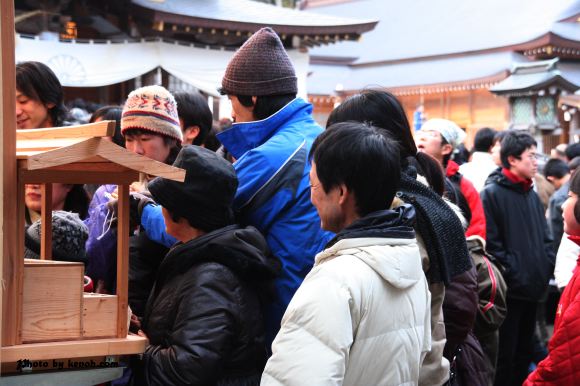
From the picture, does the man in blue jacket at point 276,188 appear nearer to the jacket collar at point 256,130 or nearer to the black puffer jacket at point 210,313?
the jacket collar at point 256,130

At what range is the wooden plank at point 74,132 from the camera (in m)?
2.00

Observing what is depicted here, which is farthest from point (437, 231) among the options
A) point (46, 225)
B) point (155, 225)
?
point (46, 225)

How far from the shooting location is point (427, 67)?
25578 mm

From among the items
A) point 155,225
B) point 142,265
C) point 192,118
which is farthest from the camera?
point 192,118

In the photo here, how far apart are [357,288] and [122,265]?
2.25ft

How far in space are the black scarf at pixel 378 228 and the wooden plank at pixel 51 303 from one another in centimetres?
69

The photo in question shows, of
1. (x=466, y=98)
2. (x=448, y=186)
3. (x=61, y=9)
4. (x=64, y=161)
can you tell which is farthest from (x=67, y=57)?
(x=466, y=98)

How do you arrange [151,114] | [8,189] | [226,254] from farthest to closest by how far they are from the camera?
1. [151,114]
2. [226,254]
3. [8,189]

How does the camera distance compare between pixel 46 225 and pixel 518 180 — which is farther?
pixel 518 180

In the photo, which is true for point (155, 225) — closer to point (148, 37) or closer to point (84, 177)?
point (84, 177)

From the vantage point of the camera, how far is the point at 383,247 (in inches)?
84.0

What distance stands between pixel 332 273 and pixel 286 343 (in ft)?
0.70

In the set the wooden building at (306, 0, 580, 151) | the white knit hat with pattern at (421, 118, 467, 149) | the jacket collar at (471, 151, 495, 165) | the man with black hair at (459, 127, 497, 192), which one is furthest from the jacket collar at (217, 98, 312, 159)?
the wooden building at (306, 0, 580, 151)

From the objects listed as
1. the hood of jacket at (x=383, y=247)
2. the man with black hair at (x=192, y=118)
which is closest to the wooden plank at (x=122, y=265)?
the hood of jacket at (x=383, y=247)
